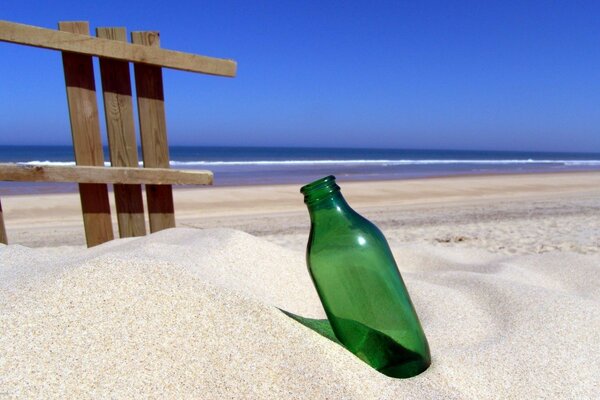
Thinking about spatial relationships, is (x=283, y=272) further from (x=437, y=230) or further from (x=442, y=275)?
(x=437, y=230)

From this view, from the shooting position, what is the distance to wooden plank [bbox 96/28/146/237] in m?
2.30

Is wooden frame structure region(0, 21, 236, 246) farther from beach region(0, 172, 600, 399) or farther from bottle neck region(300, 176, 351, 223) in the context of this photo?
bottle neck region(300, 176, 351, 223)

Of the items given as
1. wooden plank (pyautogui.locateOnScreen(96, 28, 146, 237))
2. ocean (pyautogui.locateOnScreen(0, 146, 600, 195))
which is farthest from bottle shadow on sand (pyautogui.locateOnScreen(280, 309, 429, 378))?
ocean (pyautogui.locateOnScreen(0, 146, 600, 195))

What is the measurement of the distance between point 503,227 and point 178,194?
7.01 meters

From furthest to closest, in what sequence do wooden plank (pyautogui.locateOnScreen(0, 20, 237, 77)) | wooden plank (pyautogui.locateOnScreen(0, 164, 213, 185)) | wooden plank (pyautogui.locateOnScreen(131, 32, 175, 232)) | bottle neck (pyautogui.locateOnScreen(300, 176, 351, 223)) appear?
wooden plank (pyautogui.locateOnScreen(131, 32, 175, 232)) < wooden plank (pyautogui.locateOnScreen(0, 164, 213, 185)) < wooden plank (pyautogui.locateOnScreen(0, 20, 237, 77)) < bottle neck (pyautogui.locateOnScreen(300, 176, 351, 223))

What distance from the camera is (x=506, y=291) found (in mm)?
1842

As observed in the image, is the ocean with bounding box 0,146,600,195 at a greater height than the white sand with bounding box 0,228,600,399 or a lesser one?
lesser

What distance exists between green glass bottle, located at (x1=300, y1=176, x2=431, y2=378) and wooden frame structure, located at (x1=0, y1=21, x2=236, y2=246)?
1590 mm

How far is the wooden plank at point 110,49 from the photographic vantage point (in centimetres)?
209

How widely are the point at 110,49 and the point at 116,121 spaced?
39 cm

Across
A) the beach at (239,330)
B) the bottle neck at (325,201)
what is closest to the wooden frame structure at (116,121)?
the beach at (239,330)

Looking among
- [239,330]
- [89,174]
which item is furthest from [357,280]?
[89,174]

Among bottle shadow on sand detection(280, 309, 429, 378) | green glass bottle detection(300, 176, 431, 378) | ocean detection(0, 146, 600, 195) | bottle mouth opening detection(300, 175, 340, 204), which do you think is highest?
bottle mouth opening detection(300, 175, 340, 204)

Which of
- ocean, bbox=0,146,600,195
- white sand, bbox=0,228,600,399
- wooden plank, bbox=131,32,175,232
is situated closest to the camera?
white sand, bbox=0,228,600,399
